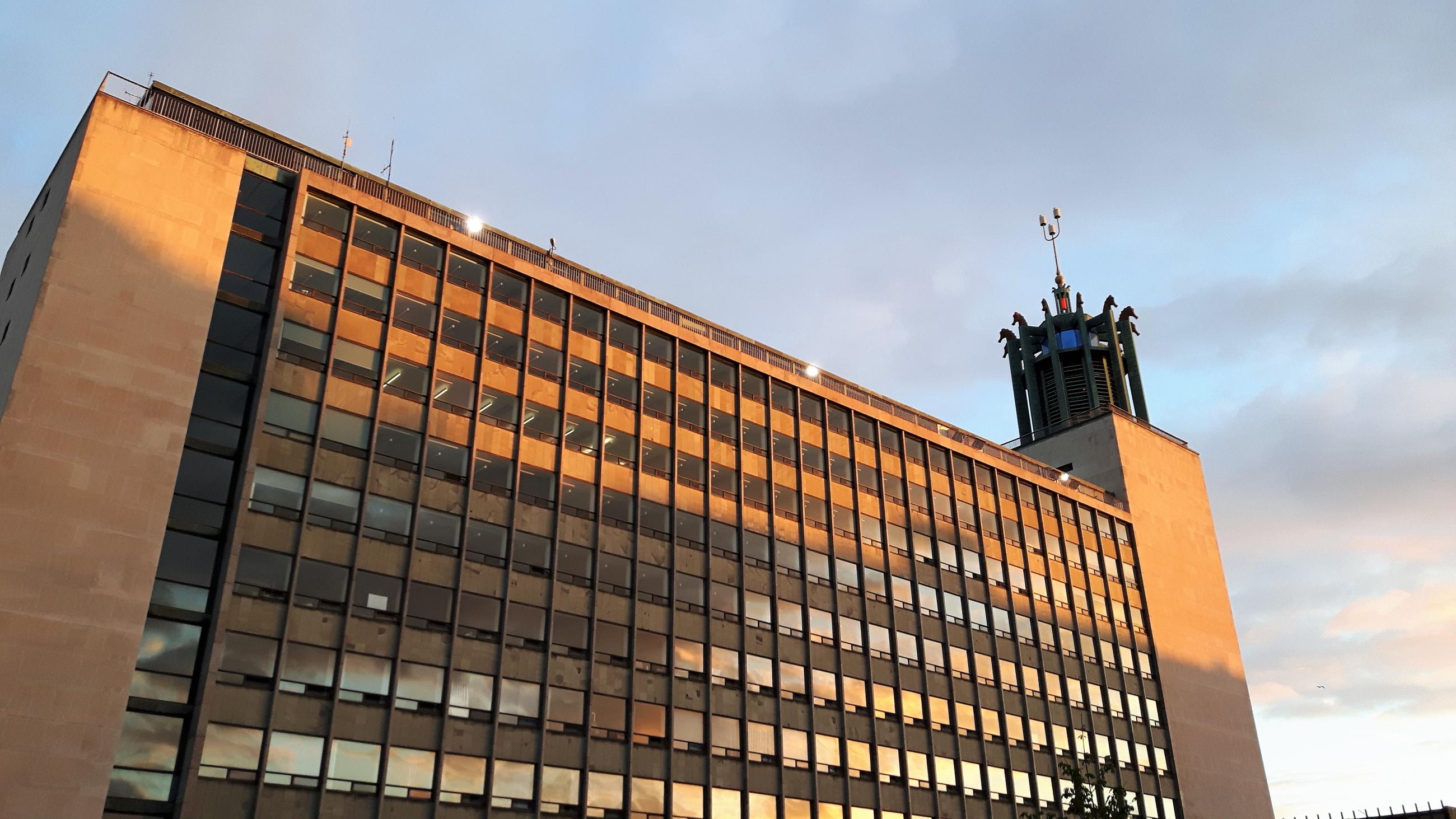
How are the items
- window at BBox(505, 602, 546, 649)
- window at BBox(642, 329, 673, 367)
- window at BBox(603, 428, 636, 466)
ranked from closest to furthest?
window at BBox(505, 602, 546, 649)
window at BBox(603, 428, 636, 466)
window at BBox(642, 329, 673, 367)

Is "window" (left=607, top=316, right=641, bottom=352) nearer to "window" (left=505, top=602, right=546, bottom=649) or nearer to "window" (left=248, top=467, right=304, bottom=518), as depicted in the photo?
"window" (left=505, top=602, right=546, bottom=649)

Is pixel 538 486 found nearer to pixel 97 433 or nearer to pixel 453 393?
pixel 453 393

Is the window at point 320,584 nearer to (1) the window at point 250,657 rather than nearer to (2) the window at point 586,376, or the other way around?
(1) the window at point 250,657

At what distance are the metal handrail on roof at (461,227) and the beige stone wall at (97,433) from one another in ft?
5.48

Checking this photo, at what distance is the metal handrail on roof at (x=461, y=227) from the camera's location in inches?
1811

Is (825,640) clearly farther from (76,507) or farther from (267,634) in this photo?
(76,507)

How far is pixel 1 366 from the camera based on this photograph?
4009 cm

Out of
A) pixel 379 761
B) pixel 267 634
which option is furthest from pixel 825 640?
pixel 267 634

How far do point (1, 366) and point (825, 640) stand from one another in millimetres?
37490

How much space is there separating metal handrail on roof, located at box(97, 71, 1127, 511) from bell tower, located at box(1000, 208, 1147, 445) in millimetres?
21181

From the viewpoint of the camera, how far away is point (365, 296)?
48.6 meters

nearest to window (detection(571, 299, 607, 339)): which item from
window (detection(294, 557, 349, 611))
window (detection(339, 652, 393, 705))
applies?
window (detection(294, 557, 349, 611))

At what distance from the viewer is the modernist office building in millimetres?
37719

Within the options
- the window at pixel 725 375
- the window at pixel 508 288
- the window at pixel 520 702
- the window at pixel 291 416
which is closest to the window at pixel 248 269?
the window at pixel 291 416
